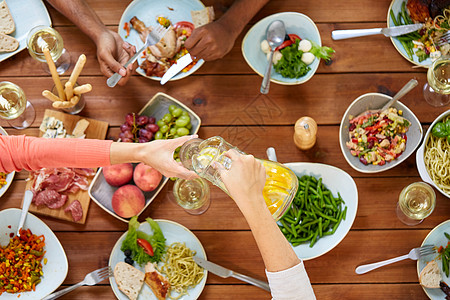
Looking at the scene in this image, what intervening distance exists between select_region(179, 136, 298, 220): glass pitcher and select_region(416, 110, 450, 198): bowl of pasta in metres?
0.66

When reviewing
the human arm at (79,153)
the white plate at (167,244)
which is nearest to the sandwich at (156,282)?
the white plate at (167,244)

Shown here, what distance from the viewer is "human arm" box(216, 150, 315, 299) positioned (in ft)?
3.88

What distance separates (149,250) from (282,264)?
84cm

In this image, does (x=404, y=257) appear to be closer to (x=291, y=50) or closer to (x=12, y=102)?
(x=291, y=50)

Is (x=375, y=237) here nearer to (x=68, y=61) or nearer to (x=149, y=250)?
(x=149, y=250)

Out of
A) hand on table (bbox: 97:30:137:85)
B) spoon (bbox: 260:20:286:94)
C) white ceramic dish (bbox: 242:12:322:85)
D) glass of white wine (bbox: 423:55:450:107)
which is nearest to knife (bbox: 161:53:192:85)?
hand on table (bbox: 97:30:137:85)

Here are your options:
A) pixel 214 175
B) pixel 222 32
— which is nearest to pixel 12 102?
pixel 222 32

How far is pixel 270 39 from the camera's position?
79.3 inches

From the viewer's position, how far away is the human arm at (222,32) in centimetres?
194

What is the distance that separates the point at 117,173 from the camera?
1.92 metres

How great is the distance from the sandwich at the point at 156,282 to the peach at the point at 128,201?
0.26 metres

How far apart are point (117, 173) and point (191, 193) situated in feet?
1.11

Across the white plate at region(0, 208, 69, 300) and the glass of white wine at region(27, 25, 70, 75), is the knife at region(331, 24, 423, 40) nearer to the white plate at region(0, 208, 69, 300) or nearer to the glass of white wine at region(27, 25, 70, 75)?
the glass of white wine at region(27, 25, 70, 75)

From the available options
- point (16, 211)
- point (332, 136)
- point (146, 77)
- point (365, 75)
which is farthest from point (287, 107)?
point (16, 211)
